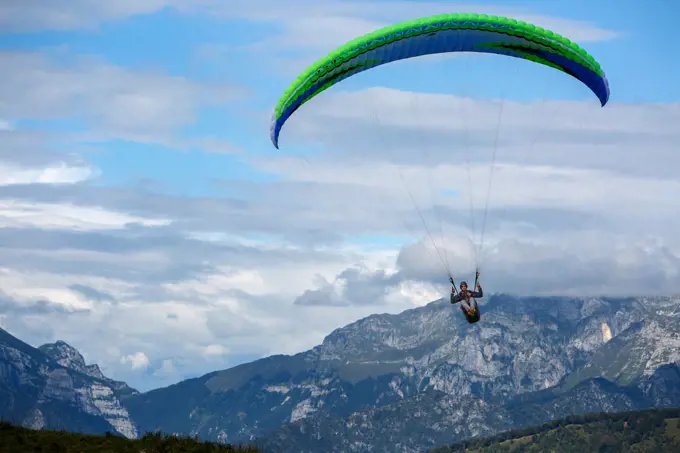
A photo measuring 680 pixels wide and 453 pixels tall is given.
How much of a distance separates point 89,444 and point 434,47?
115ft

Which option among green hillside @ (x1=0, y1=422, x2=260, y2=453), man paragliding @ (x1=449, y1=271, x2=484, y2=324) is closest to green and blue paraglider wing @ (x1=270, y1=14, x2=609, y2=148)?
man paragliding @ (x1=449, y1=271, x2=484, y2=324)

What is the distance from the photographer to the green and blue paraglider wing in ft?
220

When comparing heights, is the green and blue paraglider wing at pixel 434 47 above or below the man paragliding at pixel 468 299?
above

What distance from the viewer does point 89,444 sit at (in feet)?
196

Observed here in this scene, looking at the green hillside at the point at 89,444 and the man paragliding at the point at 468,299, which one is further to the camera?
the man paragliding at the point at 468,299

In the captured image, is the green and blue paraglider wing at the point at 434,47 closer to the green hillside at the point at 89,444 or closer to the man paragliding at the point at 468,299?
the man paragliding at the point at 468,299

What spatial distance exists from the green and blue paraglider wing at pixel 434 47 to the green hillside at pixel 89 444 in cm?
2275

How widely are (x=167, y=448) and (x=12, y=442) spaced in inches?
359

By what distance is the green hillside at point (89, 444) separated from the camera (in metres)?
58.6

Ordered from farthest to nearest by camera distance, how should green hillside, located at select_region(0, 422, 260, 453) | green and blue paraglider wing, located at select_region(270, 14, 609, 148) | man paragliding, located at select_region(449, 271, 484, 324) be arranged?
man paragliding, located at select_region(449, 271, 484, 324) < green and blue paraglider wing, located at select_region(270, 14, 609, 148) < green hillside, located at select_region(0, 422, 260, 453)

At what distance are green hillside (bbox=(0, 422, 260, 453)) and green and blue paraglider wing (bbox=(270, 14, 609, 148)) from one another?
74.7 feet

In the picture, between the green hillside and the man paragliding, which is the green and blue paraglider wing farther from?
the green hillside

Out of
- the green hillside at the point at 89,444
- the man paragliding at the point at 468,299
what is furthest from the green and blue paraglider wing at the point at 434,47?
the green hillside at the point at 89,444

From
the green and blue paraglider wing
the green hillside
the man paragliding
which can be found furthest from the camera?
the man paragliding
